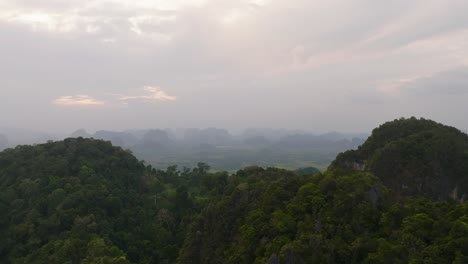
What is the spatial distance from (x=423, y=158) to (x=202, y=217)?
19548mm

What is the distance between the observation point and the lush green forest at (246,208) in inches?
582

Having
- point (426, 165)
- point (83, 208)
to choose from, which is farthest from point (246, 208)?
point (426, 165)

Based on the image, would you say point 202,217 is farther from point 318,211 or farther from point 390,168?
point 390,168

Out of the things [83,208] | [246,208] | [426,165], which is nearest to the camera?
[246,208]

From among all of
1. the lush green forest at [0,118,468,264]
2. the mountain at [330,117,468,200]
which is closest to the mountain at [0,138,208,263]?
the lush green forest at [0,118,468,264]

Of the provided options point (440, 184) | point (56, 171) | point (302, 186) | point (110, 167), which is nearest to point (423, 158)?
point (440, 184)

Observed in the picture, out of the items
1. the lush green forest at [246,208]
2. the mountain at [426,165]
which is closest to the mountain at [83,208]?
the lush green forest at [246,208]

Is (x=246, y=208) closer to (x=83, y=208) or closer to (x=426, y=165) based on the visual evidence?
(x=83, y=208)

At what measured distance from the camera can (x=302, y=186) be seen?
19672 millimetres

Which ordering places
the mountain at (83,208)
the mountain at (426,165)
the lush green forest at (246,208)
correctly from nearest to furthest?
1. the lush green forest at (246,208)
2. the mountain at (83,208)
3. the mountain at (426,165)

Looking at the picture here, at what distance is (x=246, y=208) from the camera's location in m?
22.1

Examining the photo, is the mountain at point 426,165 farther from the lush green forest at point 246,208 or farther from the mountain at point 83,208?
the mountain at point 83,208

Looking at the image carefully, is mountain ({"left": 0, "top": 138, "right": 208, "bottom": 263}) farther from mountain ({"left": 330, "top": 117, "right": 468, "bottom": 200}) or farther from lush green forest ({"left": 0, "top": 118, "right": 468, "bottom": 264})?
mountain ({"left": 330, "top": 117, "right": 468, "bottom": 200})

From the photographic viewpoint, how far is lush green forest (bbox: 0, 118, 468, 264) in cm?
1477
